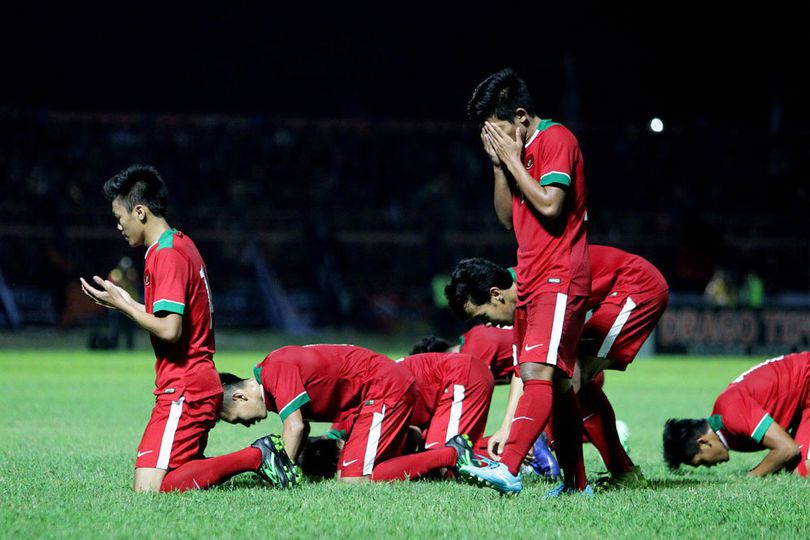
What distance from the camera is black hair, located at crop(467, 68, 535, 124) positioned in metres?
5.38

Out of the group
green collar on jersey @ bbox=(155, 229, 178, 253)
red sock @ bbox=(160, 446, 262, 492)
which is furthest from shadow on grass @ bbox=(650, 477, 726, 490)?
green collar on jersey @ bbox=(155, 229, 178, 253)

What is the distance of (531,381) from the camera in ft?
17.4

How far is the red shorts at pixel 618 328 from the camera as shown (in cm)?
583

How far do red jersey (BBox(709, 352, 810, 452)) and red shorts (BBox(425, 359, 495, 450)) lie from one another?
142 centimetres

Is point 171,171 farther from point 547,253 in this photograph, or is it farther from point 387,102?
point 547,253

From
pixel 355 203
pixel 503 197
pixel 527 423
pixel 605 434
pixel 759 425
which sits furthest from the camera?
pixel 355 203

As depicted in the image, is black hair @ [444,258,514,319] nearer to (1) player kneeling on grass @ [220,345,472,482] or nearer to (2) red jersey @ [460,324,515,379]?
(1) player kneeling on grass @ [220,345,472,482]

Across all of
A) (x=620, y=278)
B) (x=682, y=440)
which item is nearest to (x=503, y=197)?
(x=620, y=278)

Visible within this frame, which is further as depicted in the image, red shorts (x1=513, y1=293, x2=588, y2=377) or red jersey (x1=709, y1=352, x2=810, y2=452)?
red jersey (x1=709, y1=352, x2=810, y2=452)

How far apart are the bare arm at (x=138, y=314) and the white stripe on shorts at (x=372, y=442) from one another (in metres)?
1.26

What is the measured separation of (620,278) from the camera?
6.00 metres

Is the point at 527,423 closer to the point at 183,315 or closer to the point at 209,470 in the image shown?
the point at 209,470

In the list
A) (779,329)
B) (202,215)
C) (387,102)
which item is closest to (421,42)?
(387,102)

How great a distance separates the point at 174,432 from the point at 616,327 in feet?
7.79
